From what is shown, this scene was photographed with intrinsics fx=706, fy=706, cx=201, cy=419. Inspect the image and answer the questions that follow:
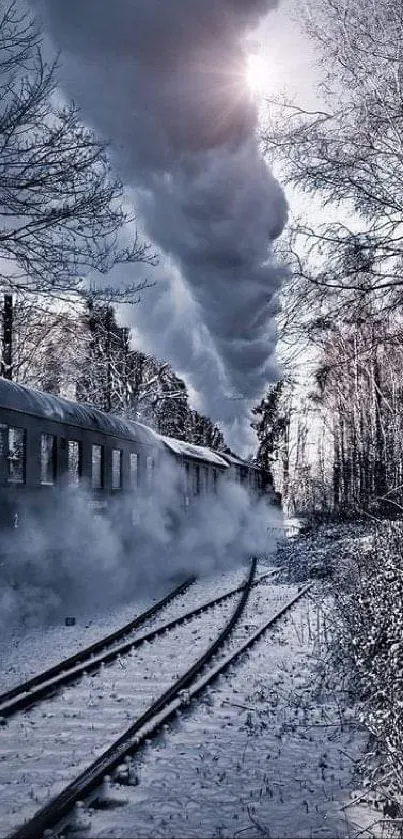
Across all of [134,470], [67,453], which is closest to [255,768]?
[67,453]

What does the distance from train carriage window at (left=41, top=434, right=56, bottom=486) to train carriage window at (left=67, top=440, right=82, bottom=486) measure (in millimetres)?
→ 571

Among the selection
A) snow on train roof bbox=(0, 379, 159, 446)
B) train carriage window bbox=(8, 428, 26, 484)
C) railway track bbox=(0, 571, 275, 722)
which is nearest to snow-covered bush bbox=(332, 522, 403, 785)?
railway track bbox=(0, 571, 275, 722)

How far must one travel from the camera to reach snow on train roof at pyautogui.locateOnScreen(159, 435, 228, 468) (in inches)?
736

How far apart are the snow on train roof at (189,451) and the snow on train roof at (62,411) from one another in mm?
2041

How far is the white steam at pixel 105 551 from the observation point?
10.6m

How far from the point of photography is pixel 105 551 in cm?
1371

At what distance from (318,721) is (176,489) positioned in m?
12.8

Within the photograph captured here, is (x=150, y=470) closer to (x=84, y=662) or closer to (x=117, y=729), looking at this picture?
(x=84, y=662)

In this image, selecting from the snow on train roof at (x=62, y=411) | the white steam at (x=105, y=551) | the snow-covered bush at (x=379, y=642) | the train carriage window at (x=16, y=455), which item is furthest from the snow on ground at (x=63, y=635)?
the snow-covered bush at (x=379, y=642)

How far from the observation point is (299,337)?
26.7 ft

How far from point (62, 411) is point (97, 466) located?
199 cm

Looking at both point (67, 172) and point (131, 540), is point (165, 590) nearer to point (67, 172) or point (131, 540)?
point (131, 540)

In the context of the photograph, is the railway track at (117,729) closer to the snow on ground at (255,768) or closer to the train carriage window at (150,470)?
the snow on ground at (255,768)

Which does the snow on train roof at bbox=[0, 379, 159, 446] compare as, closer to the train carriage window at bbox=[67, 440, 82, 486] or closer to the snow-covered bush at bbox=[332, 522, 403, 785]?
the train carriage window at bbox=[67, 440, 82, 486]
